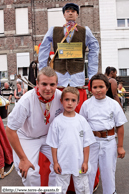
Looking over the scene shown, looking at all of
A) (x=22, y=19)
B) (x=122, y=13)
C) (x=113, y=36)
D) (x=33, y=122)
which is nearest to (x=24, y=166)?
(x=33, y=122)

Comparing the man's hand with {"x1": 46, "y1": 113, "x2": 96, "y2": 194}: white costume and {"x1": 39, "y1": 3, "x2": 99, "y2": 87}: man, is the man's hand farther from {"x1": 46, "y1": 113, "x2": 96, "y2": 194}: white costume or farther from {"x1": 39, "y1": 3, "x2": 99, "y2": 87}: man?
{"x1": 39, "y1": 3, "x2": 99, "y2": 87}: man

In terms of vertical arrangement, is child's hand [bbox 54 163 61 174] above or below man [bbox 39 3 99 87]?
below

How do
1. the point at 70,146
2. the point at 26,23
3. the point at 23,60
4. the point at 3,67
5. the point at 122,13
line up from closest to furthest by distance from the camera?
the point at 70,146 < the point at 122,13 < the point at 26,23 < the point at 23,60 < the point at 3,67

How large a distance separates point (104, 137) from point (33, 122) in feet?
2.46

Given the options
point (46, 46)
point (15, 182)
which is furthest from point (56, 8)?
point (15, 182)

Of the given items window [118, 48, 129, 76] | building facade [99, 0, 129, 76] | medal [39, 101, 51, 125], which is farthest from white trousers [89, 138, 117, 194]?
window [118, 48, 129, 76]

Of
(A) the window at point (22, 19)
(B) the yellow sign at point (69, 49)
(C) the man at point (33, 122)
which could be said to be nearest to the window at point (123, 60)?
(A) the window at point (22, 19)

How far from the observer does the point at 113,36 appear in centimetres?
1516

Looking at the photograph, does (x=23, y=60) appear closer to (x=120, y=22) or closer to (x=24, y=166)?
(x=120, y=22)

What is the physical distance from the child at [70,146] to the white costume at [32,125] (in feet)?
0.48

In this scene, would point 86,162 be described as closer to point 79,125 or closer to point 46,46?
point 79,125

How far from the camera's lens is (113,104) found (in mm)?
2266

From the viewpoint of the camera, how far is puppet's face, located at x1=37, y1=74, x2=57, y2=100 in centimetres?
198

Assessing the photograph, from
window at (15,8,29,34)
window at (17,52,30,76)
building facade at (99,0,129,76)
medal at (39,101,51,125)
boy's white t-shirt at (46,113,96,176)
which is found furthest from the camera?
window at (17,52,30,76)
